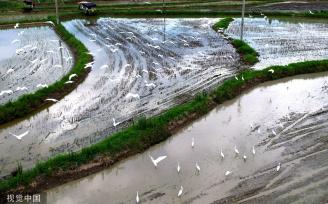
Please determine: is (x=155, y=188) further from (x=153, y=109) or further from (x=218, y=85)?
(x=218, y=85)

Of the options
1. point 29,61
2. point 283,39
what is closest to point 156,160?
point 29,61

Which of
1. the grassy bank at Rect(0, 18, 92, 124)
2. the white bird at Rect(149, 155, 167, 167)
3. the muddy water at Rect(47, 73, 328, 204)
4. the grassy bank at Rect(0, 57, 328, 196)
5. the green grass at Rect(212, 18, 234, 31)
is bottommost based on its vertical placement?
the muddy water at Rect(47, 73, 328, 204)

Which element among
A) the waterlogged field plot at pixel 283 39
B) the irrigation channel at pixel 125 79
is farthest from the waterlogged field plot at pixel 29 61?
the waterlogged field plot at pixel 283 39

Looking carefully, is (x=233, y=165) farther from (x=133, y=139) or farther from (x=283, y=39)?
(x=283, y=39)

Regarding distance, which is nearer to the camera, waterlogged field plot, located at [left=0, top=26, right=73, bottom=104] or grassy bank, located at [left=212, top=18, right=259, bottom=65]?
waterlogged field plot, located at [left=0, top=26, right=73, bottom=104]

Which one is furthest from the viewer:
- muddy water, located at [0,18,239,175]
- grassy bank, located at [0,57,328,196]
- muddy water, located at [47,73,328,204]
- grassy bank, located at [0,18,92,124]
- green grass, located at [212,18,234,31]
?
green grass, located at [212,18,234,31]

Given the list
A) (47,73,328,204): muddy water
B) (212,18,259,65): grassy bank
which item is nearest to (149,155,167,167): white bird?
(47,73,328,204): muddy water

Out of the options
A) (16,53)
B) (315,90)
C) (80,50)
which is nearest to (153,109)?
(315,90)

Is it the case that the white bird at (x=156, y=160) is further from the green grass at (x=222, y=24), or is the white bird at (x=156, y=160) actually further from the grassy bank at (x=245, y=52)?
the green grass at (x=222, y=24)

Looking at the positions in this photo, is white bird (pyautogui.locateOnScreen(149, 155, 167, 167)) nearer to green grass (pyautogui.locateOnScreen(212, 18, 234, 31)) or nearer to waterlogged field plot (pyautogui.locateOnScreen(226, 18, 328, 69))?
waterlogged field plot (pyautogui.locateOnScreen(226, 18, 328, 69))
